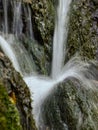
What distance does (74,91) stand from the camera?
7.95 metres

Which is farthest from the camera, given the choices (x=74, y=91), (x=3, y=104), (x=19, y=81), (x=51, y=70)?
(x=51, y=70)

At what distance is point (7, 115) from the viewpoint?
4164mm

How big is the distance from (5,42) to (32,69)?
1.01 metres

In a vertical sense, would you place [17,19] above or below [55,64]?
above

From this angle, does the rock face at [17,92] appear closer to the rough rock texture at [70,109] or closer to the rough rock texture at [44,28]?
the rough rock texture at [70,109]

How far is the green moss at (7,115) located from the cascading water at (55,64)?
Answer: 9.98 ft

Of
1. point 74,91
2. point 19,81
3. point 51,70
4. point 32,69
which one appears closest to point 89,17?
point 51,70

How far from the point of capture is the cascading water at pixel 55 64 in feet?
27.3

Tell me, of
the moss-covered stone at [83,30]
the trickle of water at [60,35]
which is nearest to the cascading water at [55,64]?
the trickle of water at [60,35]

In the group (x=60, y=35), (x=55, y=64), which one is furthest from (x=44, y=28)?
(x=55, y=64)

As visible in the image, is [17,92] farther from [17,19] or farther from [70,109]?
[17,19]

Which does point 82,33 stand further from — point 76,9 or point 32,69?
point 32,69

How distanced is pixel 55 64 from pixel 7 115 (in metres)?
7.44

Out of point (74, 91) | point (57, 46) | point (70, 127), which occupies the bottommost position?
point (70, 127)
